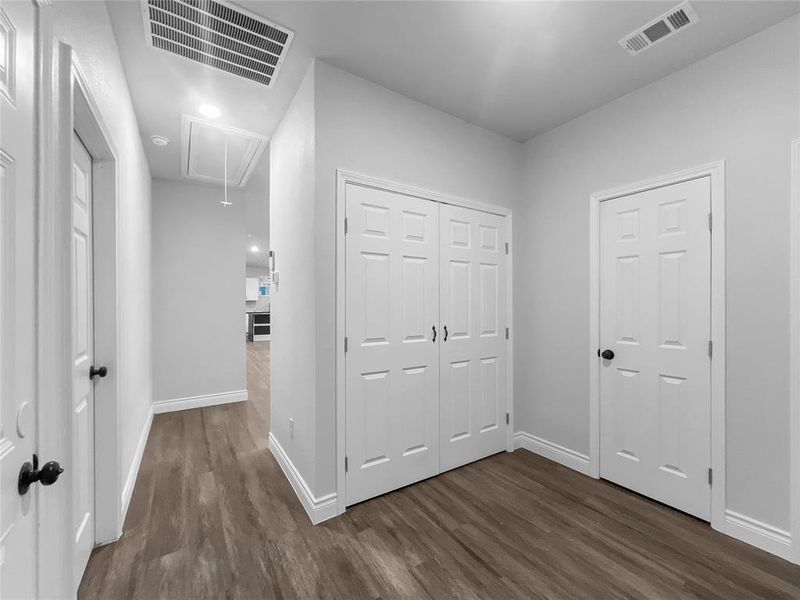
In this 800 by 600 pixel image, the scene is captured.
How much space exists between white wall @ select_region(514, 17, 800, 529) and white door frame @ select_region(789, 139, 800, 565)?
0.03 m

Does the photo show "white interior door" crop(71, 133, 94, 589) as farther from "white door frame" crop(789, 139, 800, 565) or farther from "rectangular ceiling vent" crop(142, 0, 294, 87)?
"white door frame" crop(789, 139, 800, 565)

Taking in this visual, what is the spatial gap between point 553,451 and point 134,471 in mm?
3226

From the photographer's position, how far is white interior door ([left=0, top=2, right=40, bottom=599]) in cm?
78

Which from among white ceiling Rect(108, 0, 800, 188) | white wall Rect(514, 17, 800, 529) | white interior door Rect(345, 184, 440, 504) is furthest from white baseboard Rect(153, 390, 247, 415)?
white wall Rect(514, 17, 800, 529)

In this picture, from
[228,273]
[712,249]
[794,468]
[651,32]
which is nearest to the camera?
[794,468]

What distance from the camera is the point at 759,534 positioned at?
1886mm

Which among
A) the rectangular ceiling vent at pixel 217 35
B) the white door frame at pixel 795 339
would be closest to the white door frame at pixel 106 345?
the rectangular ceiling vent at pixel 217 35

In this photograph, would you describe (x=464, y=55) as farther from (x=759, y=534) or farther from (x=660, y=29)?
(x=759, y=534)

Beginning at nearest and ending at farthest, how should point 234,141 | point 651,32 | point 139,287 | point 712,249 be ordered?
point 651,32 → point 712,249 → point 139,287 → point 234,141

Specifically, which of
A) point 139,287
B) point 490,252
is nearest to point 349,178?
point 490,252

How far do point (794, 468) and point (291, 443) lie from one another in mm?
2970

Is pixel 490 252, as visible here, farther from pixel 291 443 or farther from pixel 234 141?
pixel 234 141

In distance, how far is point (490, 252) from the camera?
3.00 metres

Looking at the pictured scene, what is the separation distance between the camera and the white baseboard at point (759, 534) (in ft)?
5.92
